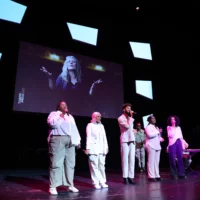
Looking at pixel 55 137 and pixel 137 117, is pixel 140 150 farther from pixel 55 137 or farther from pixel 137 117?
pixel 55 137

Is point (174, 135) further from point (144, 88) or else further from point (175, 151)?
point (144, 88)

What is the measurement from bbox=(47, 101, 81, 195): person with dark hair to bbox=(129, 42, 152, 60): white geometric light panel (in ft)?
26.1

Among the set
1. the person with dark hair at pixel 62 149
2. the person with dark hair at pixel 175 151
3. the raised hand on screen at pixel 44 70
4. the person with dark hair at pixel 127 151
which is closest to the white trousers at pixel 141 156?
the person with dark hair at pixel 175 151

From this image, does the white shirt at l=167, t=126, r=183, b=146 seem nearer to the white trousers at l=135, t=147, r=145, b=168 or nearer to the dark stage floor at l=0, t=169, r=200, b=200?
the dark stage floor at l=0, t=169, r=200, b=200

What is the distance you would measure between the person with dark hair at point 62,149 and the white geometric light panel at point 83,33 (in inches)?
250

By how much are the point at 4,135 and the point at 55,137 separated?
5547 mm

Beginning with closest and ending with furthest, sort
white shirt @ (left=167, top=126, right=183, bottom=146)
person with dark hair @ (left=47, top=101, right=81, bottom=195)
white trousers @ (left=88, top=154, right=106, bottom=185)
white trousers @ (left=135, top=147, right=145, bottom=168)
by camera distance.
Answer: person with dark hair @ (left=47, top=101, right=81, bottom=195) < white trousers @ (left=88, top=154, right=106, bottom=185) < white shirt @ (left=167, top=126, right=183, bottom=146) < white trousers @ (left=135, top=147, right=145, bottom=168)

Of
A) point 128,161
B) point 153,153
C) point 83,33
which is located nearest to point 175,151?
point 153,153

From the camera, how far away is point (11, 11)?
8008 mm

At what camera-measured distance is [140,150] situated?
8078mm

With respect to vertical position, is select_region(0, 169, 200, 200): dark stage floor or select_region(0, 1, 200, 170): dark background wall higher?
select_region(0, 1, 200, 170): dark background wall

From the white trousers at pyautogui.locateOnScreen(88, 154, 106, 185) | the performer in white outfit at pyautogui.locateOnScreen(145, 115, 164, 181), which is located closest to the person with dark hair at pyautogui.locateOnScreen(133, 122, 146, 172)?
the performer in white outfit at pyautogui.locateOnScreen(145, 115, 164, 181)

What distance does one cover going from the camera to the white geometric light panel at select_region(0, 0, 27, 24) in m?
7.77

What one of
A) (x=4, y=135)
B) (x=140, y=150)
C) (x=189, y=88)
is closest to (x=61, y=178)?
(x=140, y=150)
